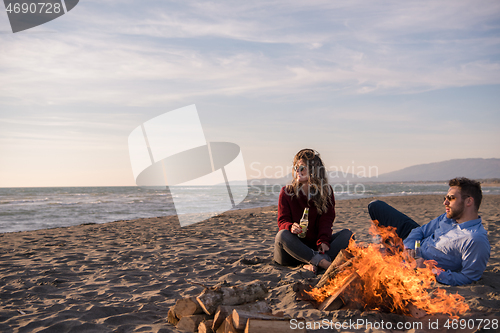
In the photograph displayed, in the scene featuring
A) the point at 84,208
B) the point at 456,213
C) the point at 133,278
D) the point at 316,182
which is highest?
the point at 316,182

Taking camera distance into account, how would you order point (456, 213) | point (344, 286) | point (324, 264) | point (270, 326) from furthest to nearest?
point (324, 264) → point (456, 213) → point (344, 286) → point (270, 326)

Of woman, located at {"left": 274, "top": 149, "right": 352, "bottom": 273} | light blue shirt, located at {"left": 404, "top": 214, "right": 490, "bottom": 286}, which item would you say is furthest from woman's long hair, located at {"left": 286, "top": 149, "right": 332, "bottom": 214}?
light blue shirt, located at {"left": 404, "top": 214, "right": 490, "bottom": 286}

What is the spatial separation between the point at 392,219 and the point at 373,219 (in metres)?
0.25

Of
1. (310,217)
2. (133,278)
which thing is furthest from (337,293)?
(133,278)

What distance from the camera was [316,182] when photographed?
4543mm

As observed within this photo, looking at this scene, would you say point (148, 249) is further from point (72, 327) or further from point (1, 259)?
point (72, 327)

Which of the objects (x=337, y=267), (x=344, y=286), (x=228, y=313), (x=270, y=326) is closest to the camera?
(x=270, y=326)

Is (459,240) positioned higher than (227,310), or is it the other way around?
(459,240)

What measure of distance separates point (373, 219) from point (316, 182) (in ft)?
3.19

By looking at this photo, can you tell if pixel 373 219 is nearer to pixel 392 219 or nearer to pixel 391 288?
pixel 392 219

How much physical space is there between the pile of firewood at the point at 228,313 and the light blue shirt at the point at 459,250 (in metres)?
1.97

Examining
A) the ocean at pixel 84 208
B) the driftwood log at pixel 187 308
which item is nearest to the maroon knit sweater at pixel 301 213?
the driftwood log at pixel 187 308

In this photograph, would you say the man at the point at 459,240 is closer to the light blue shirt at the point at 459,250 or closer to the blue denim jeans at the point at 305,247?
the light blue shirt at the point at 459,250

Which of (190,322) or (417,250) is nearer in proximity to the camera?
(190,322)
